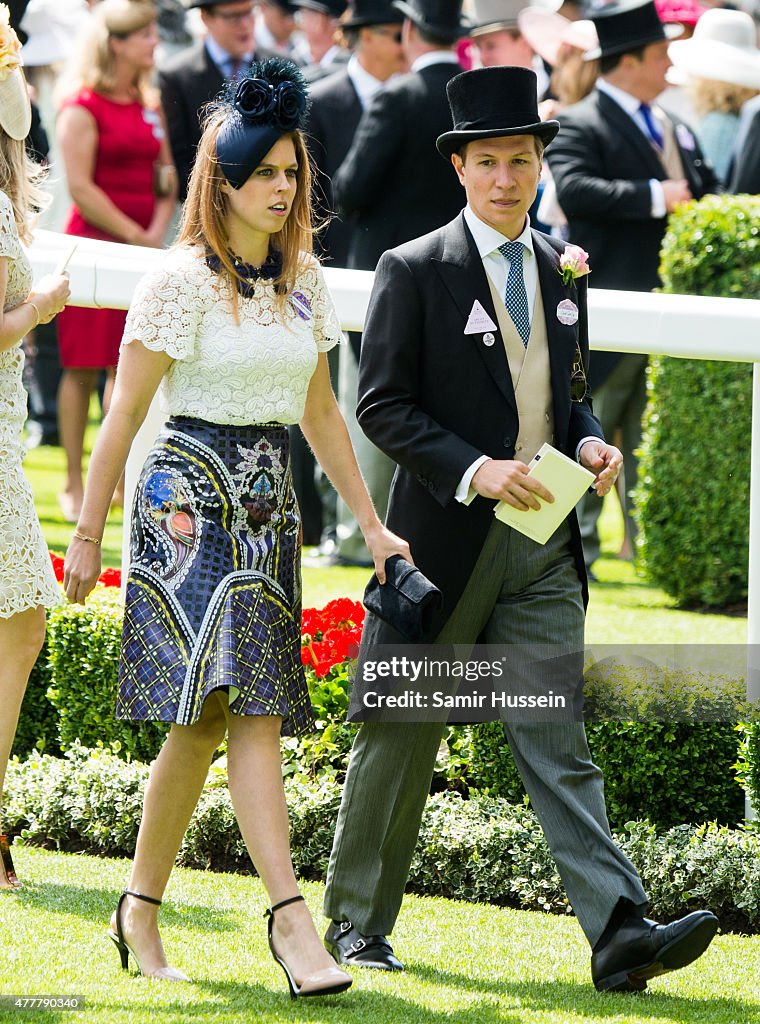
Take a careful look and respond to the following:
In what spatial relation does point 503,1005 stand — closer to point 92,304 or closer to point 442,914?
point 442,914

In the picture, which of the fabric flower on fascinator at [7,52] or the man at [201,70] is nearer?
the fabric flower on fascinator at [7,52]

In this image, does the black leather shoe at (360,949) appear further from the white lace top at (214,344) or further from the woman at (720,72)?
the woman at (720,72)

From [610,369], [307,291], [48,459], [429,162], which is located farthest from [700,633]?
[48,459]

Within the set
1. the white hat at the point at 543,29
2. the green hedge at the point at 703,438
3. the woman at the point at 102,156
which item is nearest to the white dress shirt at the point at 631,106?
the green hedge at the point at 703,438

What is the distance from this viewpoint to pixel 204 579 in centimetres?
374

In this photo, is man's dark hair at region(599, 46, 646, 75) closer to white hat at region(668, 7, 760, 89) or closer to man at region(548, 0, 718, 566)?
man at region(548, 0, 718, 566)

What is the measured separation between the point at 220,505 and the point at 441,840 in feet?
4.46

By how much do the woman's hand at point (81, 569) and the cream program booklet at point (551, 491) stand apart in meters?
0.87

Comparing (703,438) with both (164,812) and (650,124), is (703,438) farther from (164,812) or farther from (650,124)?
(164,812)

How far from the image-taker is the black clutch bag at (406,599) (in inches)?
153

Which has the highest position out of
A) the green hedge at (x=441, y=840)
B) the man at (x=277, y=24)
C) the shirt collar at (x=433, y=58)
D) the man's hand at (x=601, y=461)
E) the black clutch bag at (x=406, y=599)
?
the man at (x=277, y=24)

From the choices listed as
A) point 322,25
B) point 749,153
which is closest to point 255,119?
point 749,153

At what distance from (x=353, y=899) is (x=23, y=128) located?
1983mm

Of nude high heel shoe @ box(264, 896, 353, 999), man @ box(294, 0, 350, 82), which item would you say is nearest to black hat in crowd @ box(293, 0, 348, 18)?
man @ box(294, 0, 350, 82)
